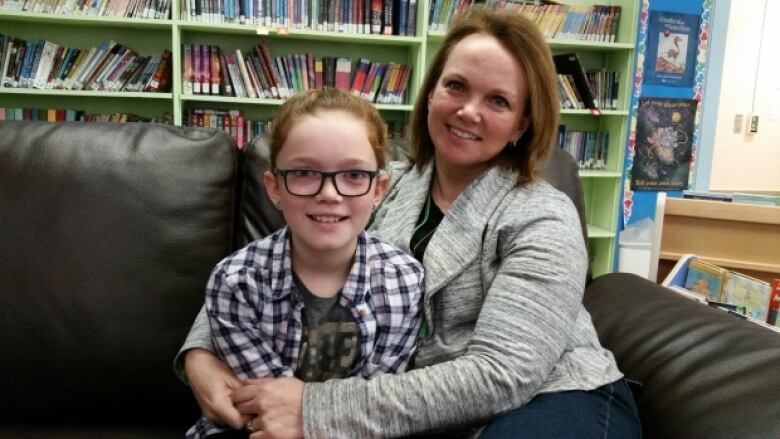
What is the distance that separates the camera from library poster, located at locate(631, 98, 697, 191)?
3.64 m

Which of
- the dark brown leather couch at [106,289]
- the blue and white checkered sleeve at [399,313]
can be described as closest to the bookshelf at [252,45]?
the dark brown leather couch at [106,289]

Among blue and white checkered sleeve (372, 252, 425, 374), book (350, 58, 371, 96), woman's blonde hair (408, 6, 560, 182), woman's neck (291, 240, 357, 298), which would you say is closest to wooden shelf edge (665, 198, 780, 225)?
woman's blonde hair (408, 6, 560, 182)

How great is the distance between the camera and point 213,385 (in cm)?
96

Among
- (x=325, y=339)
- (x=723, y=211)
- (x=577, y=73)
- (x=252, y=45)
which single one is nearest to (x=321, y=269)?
(x=325, y=339)

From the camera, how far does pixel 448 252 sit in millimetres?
1042

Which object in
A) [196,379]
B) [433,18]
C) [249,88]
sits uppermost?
[433,18]

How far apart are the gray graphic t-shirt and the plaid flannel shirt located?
0.5 inches

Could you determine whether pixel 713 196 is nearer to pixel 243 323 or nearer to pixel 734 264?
pixel 734 264

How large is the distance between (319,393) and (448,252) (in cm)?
34

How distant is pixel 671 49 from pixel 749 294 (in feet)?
8.50

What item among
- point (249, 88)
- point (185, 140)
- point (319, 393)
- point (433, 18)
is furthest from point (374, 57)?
point (319, 393)

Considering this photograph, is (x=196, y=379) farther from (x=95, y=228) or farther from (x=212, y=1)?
(x=212, y=1)

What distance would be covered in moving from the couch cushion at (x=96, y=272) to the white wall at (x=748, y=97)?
4453mm

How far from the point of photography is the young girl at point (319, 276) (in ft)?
3.07
